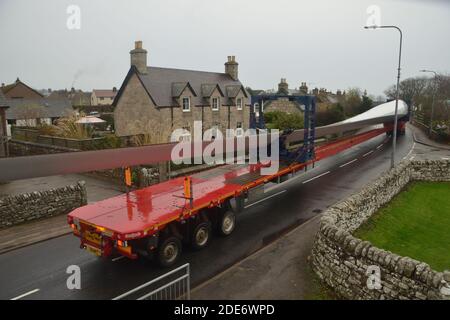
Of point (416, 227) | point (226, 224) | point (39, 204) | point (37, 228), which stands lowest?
point (416, 227)

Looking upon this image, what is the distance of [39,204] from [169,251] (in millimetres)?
7486

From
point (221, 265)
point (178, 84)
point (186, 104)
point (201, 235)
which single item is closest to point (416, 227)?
point (221, 265)

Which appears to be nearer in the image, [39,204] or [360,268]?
[360,268]

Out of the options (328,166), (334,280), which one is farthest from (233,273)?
(328,166)

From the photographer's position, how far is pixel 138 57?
30.6 meters

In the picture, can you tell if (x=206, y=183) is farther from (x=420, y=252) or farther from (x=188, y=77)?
(x=188, y=77)

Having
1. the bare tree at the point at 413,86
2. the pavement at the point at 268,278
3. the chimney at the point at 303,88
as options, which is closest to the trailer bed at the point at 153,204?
the pavement at the point at 268,278

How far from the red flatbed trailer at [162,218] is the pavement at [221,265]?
622 millimetres

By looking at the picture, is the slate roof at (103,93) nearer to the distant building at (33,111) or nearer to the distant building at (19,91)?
the distant building at (19,91)

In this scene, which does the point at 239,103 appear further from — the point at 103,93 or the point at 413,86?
the point at 103,93

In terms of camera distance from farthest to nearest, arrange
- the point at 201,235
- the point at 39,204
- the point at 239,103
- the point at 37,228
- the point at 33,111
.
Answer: the point at 33,111
the point at 239,103
the point at 39,204
the point at 37,228
the point at 201,235

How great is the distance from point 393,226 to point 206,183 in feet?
24.6

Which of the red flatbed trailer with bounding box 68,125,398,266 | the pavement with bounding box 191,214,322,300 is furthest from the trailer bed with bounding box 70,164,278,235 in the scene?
the pavement with bounding box 191,214,322,300
